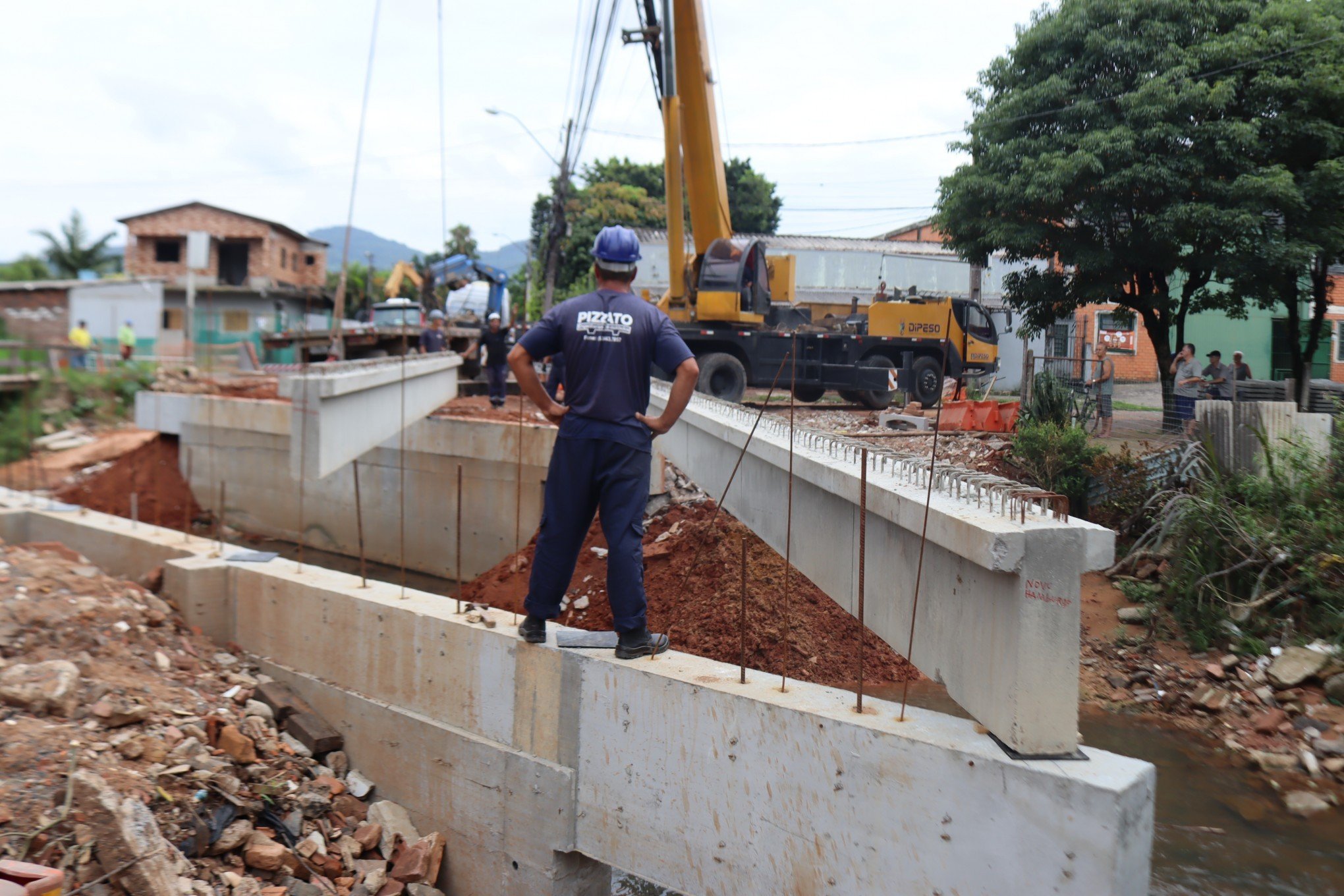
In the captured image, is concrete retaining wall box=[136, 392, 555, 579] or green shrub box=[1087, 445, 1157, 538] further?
concrete retaining wall box=[136, 392, 555, 579]

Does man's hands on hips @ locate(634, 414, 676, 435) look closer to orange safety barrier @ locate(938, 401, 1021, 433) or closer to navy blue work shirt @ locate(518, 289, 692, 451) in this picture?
navy blue work shirt @ locate(518, 289, 692, 451)

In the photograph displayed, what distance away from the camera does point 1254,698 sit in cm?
688

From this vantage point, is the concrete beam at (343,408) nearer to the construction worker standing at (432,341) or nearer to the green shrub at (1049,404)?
the construction worker standing at (432,341)

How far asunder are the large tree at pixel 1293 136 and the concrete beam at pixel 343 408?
33.1 feet

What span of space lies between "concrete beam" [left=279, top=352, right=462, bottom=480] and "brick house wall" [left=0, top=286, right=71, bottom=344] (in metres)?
24.0

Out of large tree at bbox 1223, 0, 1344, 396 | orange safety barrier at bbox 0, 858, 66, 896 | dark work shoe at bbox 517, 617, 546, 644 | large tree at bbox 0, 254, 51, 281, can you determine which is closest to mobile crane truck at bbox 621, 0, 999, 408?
large tree at bbox 1223, 0, 1344, 396

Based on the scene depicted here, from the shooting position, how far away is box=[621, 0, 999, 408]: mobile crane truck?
14.4 m

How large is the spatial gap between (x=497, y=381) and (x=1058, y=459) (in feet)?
29.0

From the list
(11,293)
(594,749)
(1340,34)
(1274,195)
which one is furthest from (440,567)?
(11,293)

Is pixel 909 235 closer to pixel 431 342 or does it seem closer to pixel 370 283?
pixel 370 283

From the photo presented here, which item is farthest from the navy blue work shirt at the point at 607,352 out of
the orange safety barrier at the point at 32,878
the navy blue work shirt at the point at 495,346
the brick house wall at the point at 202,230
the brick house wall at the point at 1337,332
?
the brick house wall at the point at 202,230

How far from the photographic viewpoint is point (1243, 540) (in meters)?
7.85

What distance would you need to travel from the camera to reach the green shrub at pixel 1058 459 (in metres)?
9.57

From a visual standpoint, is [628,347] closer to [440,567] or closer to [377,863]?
[377,863]
